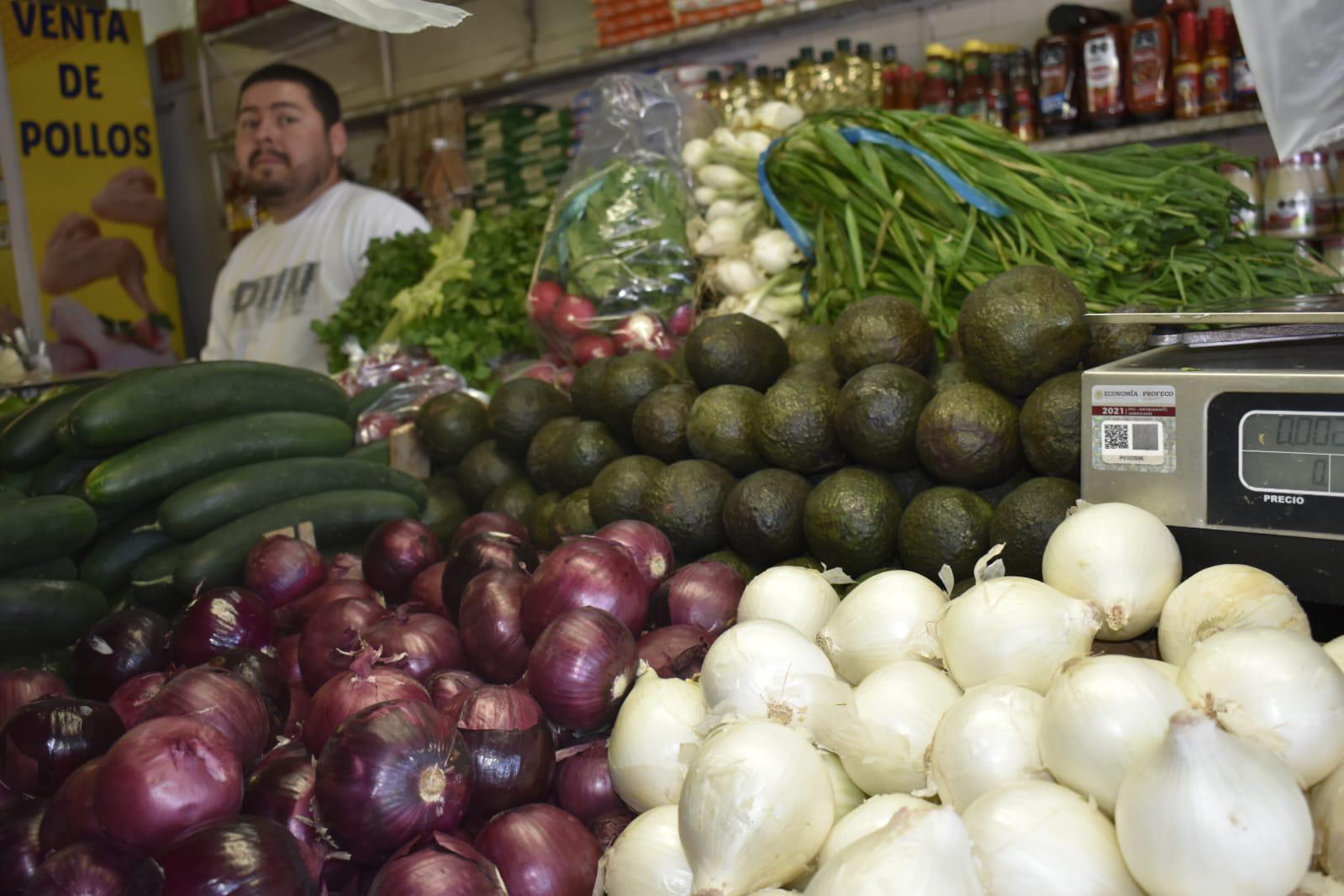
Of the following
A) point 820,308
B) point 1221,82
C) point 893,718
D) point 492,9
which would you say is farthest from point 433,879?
point 492,9

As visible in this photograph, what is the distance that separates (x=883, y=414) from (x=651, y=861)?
80 centimetres

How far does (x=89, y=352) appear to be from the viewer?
20.2 feet

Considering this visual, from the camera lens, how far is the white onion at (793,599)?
3.84 ft

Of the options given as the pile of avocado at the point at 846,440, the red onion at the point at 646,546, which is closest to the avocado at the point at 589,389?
the pile of avocado at the point at 846,440

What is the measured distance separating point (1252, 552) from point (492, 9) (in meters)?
5.61

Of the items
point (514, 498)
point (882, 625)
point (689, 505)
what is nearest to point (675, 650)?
point (882, 625)

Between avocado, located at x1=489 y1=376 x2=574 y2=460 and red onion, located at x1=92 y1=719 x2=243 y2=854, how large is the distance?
1.18m

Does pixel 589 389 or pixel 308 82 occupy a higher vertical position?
pixel 308 82

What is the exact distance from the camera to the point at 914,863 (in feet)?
2.14

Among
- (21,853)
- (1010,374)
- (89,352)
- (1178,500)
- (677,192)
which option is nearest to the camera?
(21,853)

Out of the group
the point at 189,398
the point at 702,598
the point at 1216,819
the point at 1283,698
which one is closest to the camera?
the point at 1216,819

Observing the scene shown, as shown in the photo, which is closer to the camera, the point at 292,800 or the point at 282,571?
the point at 292,800

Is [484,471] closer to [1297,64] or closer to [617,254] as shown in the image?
[617,254]

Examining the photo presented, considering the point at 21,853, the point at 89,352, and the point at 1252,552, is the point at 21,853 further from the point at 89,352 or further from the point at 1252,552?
the point at 89,352
